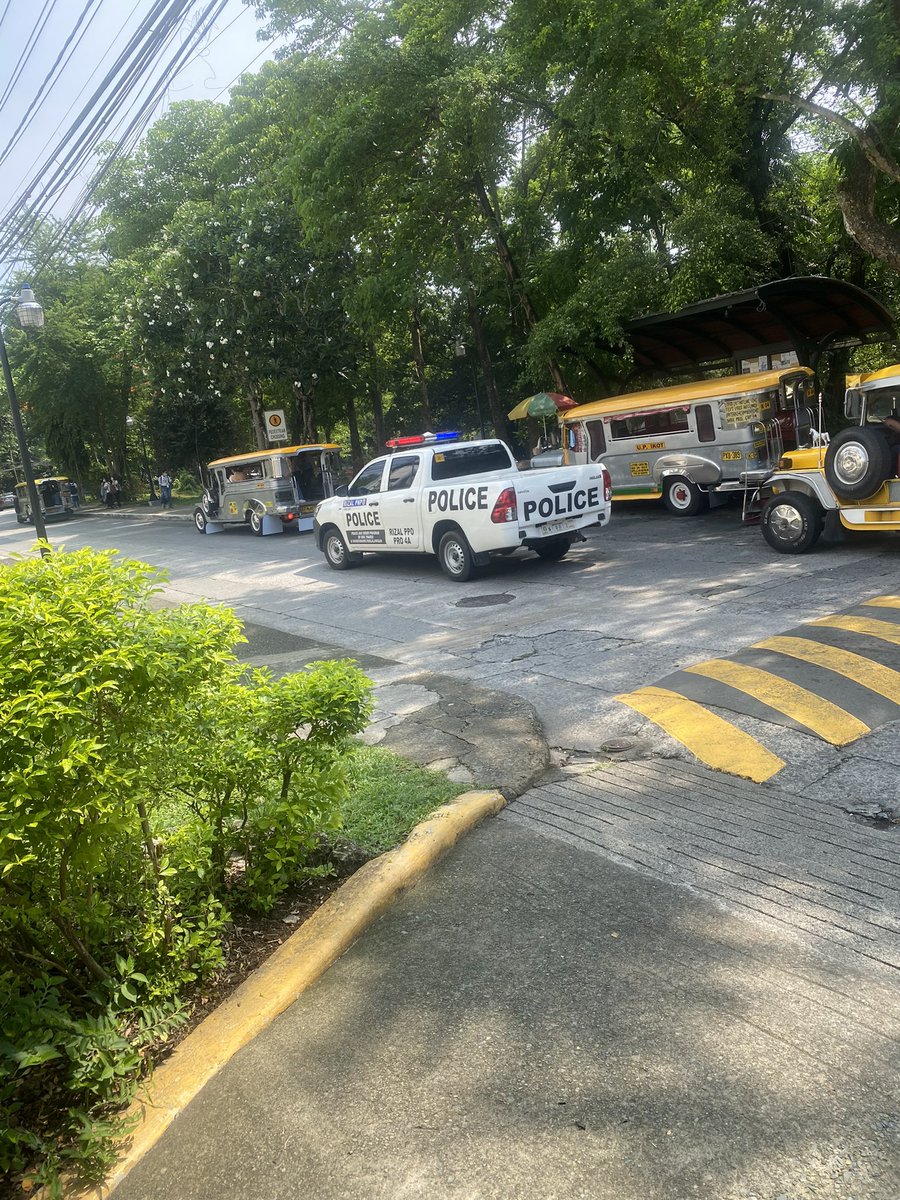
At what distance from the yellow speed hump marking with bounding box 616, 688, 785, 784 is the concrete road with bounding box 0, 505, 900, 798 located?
3.0 inches

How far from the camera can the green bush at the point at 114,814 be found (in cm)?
296

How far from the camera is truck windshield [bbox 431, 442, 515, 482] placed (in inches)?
528

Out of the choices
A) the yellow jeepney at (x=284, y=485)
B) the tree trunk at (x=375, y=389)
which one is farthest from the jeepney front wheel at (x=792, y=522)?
the tree trunk at (x=375, y=389)

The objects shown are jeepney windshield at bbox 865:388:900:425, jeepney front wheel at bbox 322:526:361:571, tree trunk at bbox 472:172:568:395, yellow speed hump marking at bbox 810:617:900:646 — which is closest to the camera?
yellow speed hump marking at bbox 810:617:900:646

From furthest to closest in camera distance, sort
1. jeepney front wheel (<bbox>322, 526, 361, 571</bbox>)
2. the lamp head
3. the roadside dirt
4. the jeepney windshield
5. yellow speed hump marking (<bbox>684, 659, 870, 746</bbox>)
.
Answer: the lamp head < jeepney front wheel (<bbox>322, 526, 361, 571</bbox>) < the jeepney windshield < yellow speed hump marking (<bbox>684, 659, 870, 746</bbox>) < the roadside dirt

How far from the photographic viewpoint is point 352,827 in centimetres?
487

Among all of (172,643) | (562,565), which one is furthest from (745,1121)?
(562,565)

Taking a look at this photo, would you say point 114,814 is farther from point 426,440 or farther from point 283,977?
point 426,440

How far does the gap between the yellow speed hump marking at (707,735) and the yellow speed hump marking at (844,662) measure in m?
1.21

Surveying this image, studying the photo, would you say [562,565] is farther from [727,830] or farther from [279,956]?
[279,956]

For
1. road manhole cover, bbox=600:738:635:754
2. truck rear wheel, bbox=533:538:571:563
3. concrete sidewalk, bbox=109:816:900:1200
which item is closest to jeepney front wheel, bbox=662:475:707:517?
truck rear wheel, bbox=533:538:571:563

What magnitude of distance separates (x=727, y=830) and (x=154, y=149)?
37.8 m

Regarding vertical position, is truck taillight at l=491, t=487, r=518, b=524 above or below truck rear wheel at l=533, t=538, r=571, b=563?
above

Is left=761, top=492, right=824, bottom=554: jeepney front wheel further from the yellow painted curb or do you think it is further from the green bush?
the green bush
